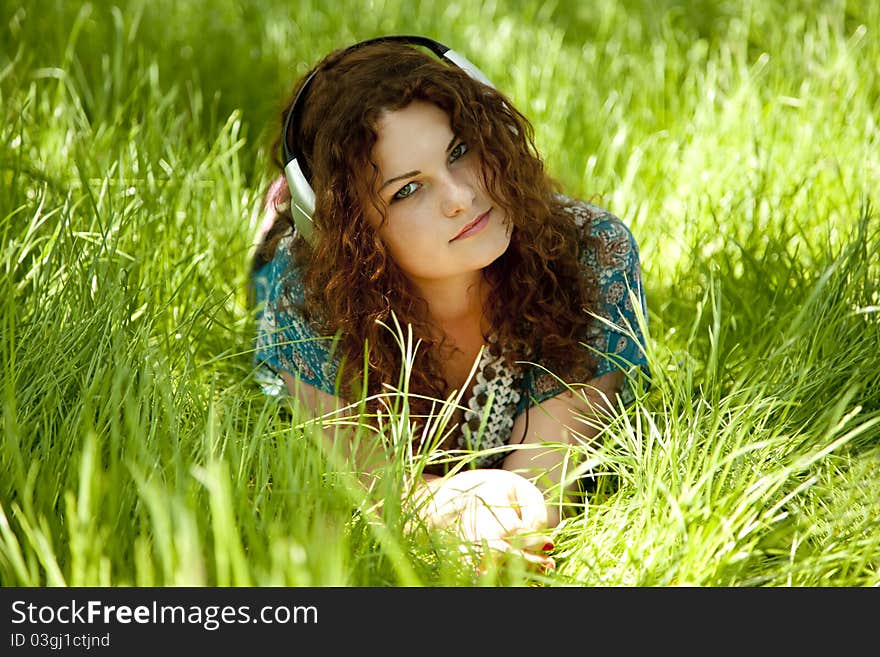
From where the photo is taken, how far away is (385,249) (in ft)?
6.02

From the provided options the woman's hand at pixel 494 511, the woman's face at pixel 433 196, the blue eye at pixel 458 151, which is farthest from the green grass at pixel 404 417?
the blue eye at pixel 458 151

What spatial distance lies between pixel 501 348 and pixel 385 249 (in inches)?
12.3

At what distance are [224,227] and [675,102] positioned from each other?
141 centimetres

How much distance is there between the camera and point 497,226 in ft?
5.89

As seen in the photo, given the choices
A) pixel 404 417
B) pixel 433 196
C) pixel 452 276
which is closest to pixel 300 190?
pixel 433 196

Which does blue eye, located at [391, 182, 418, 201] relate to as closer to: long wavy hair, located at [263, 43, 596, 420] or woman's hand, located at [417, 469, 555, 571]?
long wavy hair, located at [263, 43, 596, 420]

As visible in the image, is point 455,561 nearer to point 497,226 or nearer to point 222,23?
point 497,226

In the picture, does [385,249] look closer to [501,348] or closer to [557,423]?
[501,348]

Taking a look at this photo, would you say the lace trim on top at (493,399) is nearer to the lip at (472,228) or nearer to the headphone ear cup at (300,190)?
the lip at (472,228)

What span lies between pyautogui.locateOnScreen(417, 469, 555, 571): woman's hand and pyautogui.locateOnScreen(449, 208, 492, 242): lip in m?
0.40

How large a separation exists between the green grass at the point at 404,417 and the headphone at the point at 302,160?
20 centimetres

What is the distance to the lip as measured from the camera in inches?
68.6

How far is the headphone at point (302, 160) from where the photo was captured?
5.77ft
